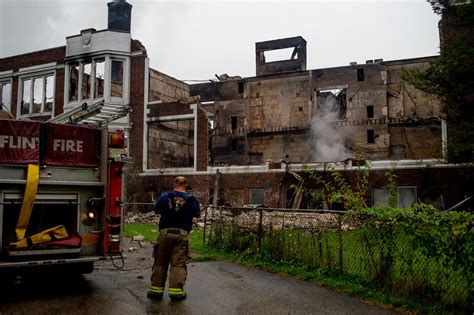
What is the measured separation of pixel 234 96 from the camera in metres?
37.7

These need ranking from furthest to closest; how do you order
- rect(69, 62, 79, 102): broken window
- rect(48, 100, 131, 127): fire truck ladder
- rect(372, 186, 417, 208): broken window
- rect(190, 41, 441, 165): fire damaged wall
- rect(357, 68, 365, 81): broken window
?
rect(357, 68, 365, 81): broken window → rect(190, 41, 441, 165): fire damaged wall → rect(69, 62, 79, 102): broken window → rect(372, 186, 417, 208): broken window → rect(48, 100, 131, 127): fire truck ladder

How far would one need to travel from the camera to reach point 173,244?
6.45 meters

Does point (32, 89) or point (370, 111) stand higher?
point (32, 89)

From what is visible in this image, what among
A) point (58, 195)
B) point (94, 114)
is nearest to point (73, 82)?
point (94, 114)

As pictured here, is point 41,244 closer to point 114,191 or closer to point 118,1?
point 114,191

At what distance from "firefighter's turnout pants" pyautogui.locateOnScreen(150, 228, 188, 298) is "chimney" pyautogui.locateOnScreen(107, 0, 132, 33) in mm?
25847

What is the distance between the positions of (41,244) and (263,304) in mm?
3266

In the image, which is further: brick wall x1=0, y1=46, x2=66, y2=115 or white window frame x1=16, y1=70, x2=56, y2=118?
white window frame x1=16, y1=70, x2=56, y2=118

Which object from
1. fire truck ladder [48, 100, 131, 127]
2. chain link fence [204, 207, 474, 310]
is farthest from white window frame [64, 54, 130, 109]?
fire truck ladder [48, 100, 131, 127]

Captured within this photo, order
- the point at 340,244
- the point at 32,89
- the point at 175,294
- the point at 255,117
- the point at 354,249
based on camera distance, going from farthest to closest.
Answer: the point at 255,117 → the point at 32,89 → the point at 340,244 → the point at 354,249 → the point at 175,294

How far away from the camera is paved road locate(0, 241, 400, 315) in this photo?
5.84 m

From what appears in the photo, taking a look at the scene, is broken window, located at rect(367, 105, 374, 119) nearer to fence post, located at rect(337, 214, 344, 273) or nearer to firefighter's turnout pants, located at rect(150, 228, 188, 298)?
fence post, located at rect(337, 214, 344, 273)

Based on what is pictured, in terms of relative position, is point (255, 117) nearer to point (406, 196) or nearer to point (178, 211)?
point (406, 196)

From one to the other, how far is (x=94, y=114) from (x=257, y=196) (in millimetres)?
17634
